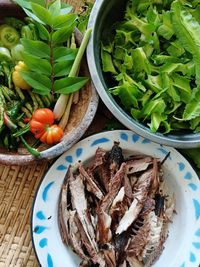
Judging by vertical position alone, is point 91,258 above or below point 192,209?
below

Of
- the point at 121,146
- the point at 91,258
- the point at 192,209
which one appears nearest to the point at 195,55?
the point at 121,146

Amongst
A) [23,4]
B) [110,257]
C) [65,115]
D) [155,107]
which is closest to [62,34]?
[23,4]

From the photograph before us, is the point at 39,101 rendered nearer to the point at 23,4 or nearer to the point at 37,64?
the point at 37,64

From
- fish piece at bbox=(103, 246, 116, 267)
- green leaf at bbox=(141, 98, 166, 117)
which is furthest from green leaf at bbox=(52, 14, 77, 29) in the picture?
fish piece at bbox=(103, 246, 116, 267)

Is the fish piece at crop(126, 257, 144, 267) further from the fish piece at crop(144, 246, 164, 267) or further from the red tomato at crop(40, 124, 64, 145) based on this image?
the red tomato at crop(40, 124, 64, 145)

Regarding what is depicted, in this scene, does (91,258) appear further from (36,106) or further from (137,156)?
(36,106)

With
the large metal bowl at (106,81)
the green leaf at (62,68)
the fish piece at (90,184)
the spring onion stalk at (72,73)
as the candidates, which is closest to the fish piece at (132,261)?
the fish piece at (90,184)

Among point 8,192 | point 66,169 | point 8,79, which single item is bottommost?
point 8,192
